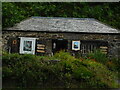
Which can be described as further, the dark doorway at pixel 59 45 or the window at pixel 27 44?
the dark doorway at pixel 59 45

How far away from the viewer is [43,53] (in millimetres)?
21078

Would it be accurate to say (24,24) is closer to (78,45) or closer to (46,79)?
(78,45)

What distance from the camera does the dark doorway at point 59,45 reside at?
2181 cm

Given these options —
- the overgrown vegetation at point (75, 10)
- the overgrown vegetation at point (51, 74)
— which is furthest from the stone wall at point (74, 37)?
the overgrown vegetation at point (75, 10)

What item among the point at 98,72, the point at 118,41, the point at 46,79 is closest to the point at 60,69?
the point at 46,79

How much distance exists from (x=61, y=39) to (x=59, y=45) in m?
1.77

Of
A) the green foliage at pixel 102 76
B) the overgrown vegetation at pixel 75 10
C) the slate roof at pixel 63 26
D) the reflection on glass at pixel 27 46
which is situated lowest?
the green foliage at pixel 102 76

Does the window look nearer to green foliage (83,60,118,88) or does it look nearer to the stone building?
the stone building

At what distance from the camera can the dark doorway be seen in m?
21.8

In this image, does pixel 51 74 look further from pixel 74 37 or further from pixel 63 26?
pixel 63 26

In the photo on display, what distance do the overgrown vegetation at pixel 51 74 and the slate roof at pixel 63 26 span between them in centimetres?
713

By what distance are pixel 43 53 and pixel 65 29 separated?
2794 mm

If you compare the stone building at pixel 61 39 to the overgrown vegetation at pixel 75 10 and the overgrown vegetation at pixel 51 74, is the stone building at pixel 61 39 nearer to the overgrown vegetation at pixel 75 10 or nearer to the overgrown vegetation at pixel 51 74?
the overgrown vegetation at pixel 51 74

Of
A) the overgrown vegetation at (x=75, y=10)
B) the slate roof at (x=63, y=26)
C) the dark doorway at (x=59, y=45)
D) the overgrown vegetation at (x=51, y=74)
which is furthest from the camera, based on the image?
the overgrown vegetation at (x=75, y=10)
